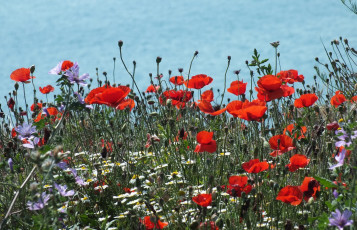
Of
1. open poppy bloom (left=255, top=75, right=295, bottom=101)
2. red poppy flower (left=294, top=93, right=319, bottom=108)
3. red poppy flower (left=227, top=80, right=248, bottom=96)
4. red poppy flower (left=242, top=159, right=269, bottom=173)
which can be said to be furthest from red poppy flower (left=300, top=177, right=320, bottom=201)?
red poppy flower (left=227, top=80, right=248, bottom=96)

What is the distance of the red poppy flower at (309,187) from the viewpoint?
2.62 meters

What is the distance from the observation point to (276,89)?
3.36m

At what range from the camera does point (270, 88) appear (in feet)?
10.9

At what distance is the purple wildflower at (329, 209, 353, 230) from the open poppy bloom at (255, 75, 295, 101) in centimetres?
135

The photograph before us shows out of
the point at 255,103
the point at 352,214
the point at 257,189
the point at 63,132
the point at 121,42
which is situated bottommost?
the point at 63,132

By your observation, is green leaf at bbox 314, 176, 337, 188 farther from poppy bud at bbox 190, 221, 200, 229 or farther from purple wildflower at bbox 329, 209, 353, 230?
poppy bud at bbox 190, 221, 200, 229

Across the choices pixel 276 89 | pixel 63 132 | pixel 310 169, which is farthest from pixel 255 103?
pixel 63 132

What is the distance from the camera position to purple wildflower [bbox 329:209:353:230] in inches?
80.0

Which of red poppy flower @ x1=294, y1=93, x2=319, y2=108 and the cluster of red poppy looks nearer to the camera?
the cluster of red poppy

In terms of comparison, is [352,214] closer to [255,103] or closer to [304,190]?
[304,190]

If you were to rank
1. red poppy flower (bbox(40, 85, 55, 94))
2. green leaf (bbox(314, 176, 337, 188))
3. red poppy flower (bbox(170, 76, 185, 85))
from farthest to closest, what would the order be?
red poppy flower (bbox(40, 85, 55, 94)) < red poppy flower (bbox(170, 76, 185, 85)) < green leaf (bbox(314, 176, 337, 188))

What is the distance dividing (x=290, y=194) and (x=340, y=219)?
1.96 feet

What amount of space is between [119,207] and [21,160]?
1.19m

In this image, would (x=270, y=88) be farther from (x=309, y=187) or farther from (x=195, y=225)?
(x=195, y=225)
